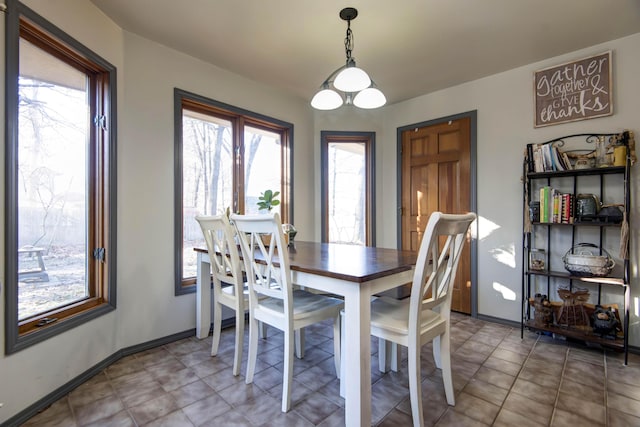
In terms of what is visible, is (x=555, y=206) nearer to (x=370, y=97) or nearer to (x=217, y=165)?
(x=370, y=97)

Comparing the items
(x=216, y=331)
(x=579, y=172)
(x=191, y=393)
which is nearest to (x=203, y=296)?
(x=216, y=331)

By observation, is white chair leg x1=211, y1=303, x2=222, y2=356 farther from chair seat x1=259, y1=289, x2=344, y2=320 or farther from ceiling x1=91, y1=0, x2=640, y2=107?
ceiling x1=91, y1=0, x2=640, y2=107

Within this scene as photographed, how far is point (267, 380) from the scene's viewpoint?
1.97 metres

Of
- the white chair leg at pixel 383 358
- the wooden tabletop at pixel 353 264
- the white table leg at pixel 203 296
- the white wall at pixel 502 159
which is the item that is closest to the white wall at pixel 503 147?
the white wall at pixel 502 159

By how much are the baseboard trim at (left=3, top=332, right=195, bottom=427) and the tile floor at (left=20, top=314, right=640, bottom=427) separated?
4cm

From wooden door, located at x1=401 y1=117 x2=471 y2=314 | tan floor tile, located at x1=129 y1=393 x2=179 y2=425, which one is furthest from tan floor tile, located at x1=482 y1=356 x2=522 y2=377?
tan floor tile, located at x1=129 y1=393 x2=179 y2=425

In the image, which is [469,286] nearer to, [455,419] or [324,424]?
[455,419]

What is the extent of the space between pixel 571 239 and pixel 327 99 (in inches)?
94.9

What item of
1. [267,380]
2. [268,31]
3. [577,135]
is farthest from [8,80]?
[577,135]

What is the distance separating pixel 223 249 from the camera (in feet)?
7.11

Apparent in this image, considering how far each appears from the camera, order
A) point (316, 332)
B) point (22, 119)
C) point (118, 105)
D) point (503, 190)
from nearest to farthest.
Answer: point (22, 119) → point (118, 105) → point (316, 332) → point (503, 190)

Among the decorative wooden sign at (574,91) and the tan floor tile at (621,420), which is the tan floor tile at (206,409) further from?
the decorative wooden sign at (574,91)

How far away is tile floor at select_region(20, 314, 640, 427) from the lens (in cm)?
159

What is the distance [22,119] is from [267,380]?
2056 mm
